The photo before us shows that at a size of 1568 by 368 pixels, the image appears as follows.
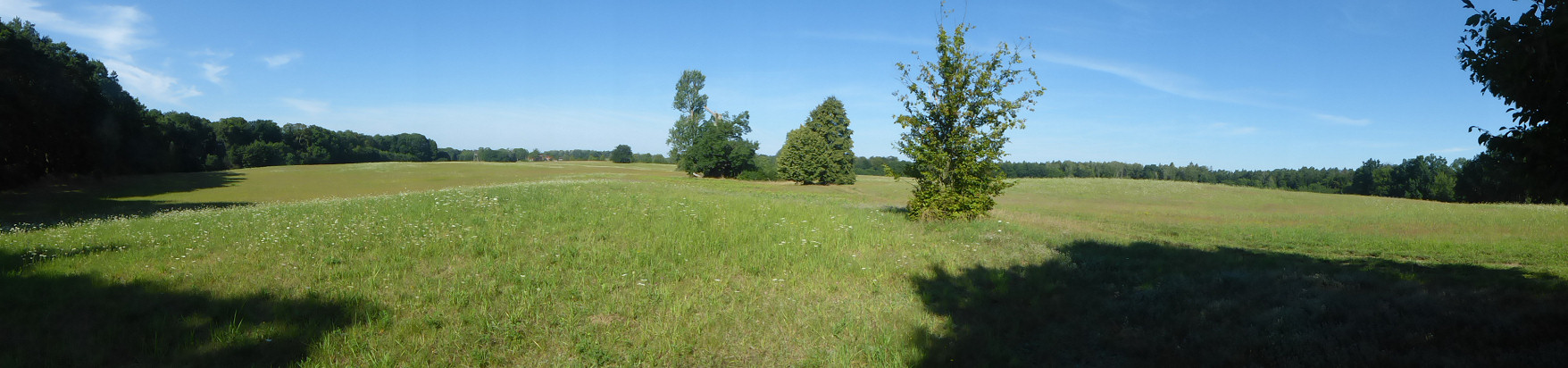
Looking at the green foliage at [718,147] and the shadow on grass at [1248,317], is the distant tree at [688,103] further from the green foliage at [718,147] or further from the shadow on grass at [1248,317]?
the shadow on grass at [1248,317]

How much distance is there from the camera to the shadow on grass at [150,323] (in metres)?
5.45

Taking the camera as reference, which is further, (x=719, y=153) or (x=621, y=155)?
(x=621, y=155)

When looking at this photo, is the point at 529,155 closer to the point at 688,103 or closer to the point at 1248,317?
the point at 688,103

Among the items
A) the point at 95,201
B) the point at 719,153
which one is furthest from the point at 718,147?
the point at 95,201

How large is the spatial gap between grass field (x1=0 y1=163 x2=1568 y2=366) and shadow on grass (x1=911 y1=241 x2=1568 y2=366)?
37mm

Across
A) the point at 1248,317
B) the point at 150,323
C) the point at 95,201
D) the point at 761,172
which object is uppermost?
the point at 761,172

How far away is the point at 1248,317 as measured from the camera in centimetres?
689

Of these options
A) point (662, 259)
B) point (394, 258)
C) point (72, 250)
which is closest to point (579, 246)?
point (662, 259)

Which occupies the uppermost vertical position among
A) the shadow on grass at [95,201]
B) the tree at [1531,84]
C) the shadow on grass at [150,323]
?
the tree at [1531,84]

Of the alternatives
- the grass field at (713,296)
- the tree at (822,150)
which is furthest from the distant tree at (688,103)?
the grass field at (713,296)

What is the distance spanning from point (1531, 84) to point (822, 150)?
155 feet

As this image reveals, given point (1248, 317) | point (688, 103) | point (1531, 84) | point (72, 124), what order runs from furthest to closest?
point (688, 103) < point (72, 124) < point (1248, 317) < point (1531, 84)

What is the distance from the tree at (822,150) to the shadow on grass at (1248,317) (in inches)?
1666

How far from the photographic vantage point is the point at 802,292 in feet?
27.4
